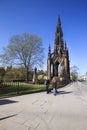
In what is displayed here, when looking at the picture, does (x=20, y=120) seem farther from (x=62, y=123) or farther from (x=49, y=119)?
(x=62, y=123)

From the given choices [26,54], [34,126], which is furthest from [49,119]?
[26,54]

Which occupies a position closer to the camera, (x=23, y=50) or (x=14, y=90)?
(x=14, y=90)

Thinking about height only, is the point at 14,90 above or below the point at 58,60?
below

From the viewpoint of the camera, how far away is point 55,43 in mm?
76562

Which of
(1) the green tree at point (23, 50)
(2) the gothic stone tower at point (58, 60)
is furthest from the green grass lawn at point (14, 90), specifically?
(2) the gothic stone tower at point (58, 60)

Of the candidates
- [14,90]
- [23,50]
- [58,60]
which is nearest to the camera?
[14,90]

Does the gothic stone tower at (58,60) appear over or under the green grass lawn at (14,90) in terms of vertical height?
over

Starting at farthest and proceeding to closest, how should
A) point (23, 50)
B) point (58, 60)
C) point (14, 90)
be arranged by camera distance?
point (58, 60) → point (23, 50) → point (14, 90)

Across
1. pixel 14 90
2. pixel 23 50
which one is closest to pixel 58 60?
pixel 23 50

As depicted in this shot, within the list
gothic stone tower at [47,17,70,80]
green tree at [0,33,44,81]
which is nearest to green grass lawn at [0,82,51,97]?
green tree at [0,33,44,81]

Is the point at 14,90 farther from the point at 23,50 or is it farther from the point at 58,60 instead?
the point at 58,60

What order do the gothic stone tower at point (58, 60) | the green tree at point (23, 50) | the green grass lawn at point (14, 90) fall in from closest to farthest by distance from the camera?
1. the green grass lawn at point (14, 90)
2. the green tree at point (23, 50)
3. the gothic stone tower at point (58, 60)

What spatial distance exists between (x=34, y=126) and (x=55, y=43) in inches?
2864

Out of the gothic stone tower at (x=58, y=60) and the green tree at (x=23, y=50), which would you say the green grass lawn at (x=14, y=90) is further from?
the gothic stone tower at (x=58, y=60)
